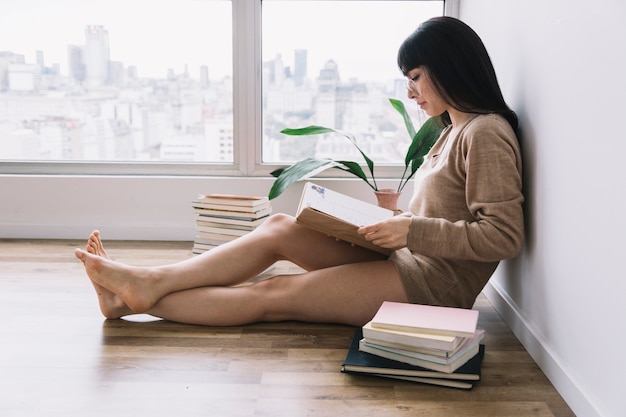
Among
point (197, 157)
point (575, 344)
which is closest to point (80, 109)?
point (197, 157)

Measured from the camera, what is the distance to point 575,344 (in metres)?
1.71

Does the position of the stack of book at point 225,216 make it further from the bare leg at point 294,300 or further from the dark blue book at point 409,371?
the dark blue book at point 409,371

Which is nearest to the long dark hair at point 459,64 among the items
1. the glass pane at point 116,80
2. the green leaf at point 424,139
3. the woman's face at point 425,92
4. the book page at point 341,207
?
the woman's face at point 425,92

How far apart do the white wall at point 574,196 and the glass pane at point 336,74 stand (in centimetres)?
131

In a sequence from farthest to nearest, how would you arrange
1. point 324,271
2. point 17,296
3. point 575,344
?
point 17,296
point 324,271
point 575,344

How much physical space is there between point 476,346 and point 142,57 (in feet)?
7.89

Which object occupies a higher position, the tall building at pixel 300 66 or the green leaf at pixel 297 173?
the tall building at pixel 300 66

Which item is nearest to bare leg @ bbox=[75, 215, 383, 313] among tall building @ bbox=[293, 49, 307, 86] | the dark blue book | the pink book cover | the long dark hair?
the pink book cover

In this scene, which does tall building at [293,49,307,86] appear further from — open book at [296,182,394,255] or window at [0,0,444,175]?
open book at [296,182,394,255]

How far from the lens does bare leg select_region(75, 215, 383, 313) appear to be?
7.11ft

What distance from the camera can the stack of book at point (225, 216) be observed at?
3.04 metres

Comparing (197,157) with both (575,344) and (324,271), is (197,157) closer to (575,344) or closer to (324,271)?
(324,271)

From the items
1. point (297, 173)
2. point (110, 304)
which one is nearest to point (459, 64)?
point (297, 173)

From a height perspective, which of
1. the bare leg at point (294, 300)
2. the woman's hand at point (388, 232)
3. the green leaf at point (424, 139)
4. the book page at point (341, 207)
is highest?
the green leaf at point (424, 139)
